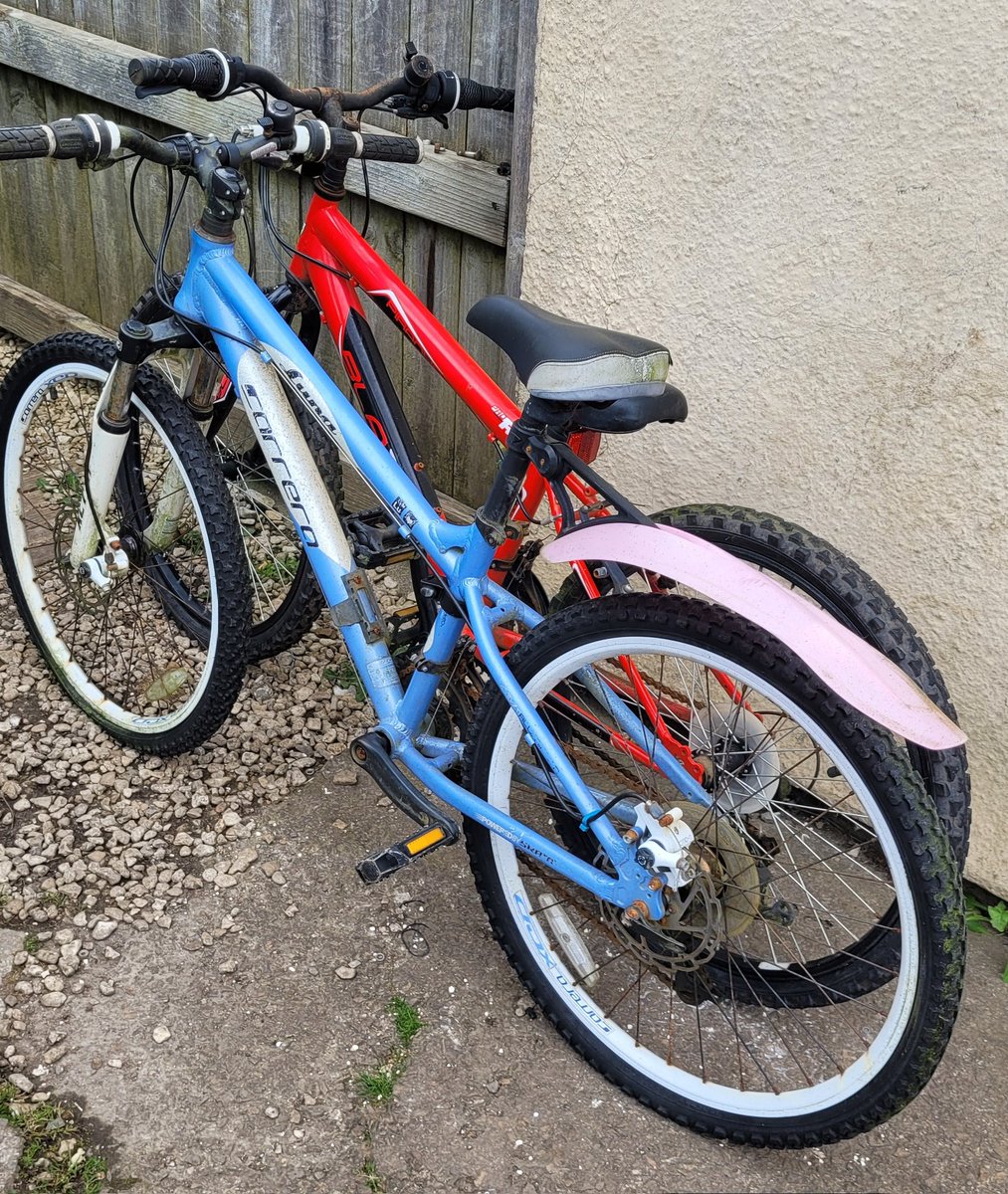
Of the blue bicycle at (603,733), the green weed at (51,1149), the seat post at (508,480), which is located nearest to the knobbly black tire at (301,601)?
the blue bicycle at (603,733)

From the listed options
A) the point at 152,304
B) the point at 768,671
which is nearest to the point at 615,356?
the point at 768,671

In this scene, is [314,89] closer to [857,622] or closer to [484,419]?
[484,419]

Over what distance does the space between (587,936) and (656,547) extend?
1064mm

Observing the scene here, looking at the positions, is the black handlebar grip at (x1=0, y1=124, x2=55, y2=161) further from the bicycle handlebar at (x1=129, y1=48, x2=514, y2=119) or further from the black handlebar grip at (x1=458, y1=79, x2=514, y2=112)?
the black handlebar grip at (x1=458, y1=79, x2=514, y2=112)

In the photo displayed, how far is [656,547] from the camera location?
181 cm

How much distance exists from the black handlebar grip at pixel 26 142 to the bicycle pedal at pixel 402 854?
4.88 feet

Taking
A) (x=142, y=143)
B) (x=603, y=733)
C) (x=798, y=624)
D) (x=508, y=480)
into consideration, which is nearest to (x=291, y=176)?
(x=142, y=143)

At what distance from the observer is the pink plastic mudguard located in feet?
5.32

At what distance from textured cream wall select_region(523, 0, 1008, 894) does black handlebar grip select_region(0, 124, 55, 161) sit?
1163 millimetres

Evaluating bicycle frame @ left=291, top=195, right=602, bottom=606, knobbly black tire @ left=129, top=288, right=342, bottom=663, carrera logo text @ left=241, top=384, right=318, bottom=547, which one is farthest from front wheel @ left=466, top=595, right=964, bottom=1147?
knobbly black tire @ left=129, top=288, right=342, bottom=663

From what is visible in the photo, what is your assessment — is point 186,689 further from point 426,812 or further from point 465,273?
point 465,273

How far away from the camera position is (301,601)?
297 centimetres

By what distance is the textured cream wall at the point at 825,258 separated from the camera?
2.16 metres

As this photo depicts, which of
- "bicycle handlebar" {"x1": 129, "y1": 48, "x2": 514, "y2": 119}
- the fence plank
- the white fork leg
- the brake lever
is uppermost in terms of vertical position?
"bicycle handlebar" {"x1": 129, "y1": 48, "x2": 514, "y2": 119}
